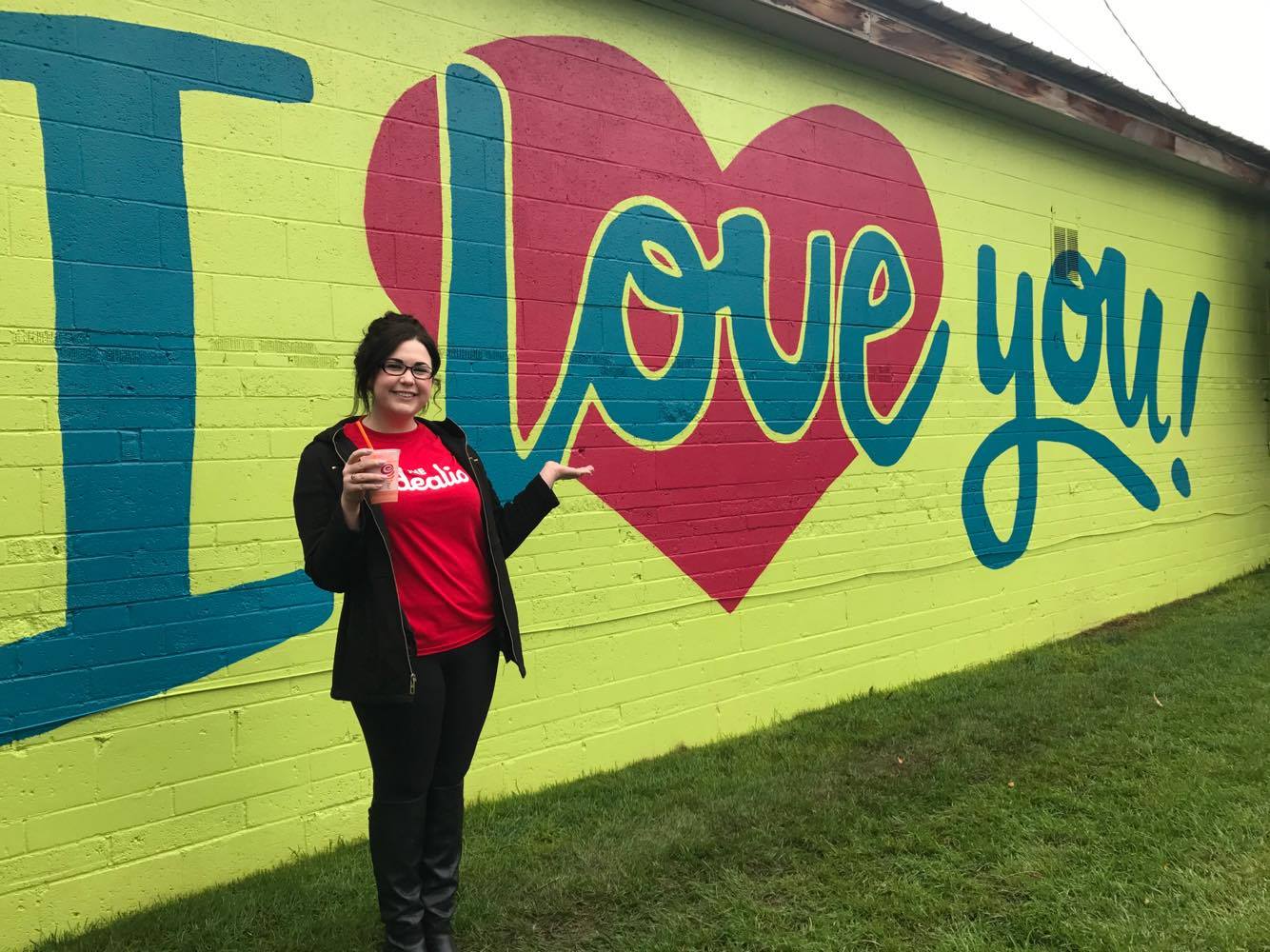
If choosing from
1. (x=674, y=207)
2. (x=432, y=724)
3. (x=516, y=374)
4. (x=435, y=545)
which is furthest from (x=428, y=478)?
(x=674, y=207)

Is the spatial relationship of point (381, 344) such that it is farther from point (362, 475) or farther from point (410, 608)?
point (410, 608)

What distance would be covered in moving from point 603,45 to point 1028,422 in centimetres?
394

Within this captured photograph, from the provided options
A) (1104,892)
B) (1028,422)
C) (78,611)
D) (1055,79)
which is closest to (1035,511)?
(1028,422)

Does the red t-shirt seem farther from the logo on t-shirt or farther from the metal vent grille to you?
the metal vent grille

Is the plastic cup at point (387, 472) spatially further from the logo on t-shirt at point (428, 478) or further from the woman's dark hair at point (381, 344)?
the woman's dark hair at point (381, 344)

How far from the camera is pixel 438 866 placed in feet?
9.05

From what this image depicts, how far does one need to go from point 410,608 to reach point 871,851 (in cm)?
197

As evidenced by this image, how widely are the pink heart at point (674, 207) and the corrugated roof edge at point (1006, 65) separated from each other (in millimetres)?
461

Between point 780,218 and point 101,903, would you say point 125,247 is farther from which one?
point 780,218

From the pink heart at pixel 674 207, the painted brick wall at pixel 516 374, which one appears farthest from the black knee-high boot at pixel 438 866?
the pink heart at pixel 674 207

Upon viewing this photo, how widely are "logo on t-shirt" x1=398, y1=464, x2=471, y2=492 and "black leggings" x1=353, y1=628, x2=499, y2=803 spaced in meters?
0.45

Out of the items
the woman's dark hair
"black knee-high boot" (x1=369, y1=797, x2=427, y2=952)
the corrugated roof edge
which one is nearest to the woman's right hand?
the woman's dark hair

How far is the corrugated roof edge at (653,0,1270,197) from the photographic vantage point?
499 centimetres

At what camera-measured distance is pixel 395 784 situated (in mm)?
2648
